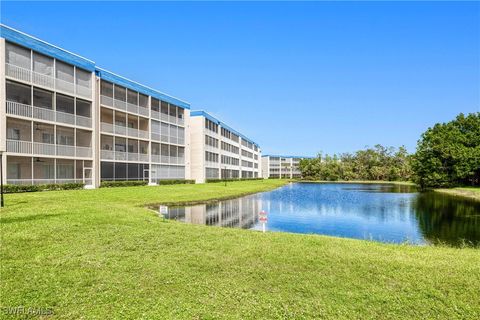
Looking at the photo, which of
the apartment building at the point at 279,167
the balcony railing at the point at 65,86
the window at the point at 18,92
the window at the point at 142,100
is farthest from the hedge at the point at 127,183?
the apartment building at the point at 279,167

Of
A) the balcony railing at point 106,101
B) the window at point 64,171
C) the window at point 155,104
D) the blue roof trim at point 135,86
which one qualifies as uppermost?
the blue roof trim at point 135,86

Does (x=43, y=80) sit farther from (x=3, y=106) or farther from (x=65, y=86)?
(x=3, y=106)

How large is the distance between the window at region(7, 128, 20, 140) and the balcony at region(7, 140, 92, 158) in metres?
1.25

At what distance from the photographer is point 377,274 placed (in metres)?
7.11

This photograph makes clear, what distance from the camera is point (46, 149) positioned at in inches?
1185

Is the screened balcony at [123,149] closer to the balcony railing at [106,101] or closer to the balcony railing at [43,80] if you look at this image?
the balcony railing at [106,101]

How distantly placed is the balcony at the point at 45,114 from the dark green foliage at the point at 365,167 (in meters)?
102

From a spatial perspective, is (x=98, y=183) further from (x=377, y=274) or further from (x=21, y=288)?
(x=377, y=274)

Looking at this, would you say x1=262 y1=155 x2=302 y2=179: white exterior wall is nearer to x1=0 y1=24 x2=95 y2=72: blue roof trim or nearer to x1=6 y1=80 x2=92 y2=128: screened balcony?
x1=6 y1=80 x2=92 y2=128: screened balcony

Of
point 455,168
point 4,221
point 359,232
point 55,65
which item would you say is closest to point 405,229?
point 359,232

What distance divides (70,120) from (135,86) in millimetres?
12703

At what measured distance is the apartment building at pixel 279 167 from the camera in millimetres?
161625

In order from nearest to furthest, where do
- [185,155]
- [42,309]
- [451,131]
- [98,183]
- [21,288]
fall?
[42,309], [21,288], [98,183], [185,155], [451,131]

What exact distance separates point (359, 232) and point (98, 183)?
96.7 ft
